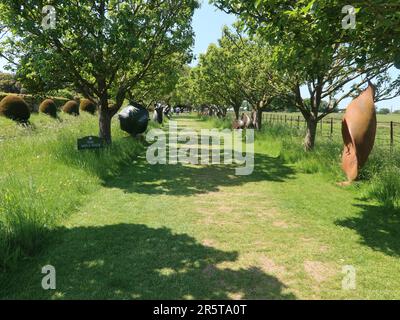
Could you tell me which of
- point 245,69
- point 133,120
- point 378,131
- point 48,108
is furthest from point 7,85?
point 378,131

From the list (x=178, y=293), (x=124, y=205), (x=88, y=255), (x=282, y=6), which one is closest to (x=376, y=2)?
(x=282, y=6)

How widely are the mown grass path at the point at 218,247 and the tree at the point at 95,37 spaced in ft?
14.8

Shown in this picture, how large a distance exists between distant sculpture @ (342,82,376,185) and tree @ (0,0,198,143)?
277 inches

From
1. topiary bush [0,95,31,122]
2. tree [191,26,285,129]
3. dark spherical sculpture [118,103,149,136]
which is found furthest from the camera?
topiary bush [0,95,31,122]

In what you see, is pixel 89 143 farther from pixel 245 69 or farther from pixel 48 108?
pixel 48 108

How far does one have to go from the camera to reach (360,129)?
21.7 ft

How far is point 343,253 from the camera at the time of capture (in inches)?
232

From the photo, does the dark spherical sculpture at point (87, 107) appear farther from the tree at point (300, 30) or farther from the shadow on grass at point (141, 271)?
the shadow on grass at point (141, 271)

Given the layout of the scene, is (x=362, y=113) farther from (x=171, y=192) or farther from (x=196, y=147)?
(x=196, y=147)

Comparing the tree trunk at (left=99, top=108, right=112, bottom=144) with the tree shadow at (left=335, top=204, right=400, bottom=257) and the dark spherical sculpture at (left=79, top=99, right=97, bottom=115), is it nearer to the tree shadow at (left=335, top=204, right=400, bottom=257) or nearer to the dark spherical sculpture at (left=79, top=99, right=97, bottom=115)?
the tree shadow at (left=335, top=204, right=400, bottom=257)

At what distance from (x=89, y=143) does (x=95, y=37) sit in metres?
3.39

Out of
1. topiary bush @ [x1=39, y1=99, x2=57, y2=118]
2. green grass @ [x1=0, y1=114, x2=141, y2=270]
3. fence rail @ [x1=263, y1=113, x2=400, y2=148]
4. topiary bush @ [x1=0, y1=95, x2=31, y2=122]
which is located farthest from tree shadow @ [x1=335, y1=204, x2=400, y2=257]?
topiary bush @ [x1=39, y1=99, x2=57, y2=118]

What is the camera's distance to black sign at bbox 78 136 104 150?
11266mm

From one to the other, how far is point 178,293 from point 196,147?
48.8 feet
